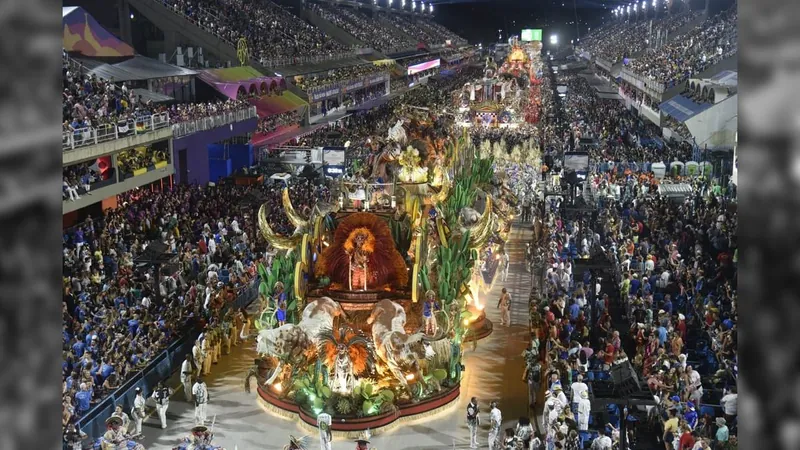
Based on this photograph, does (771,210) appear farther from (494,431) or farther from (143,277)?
(143,277)

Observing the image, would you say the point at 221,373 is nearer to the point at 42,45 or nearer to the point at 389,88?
the point at 42,45

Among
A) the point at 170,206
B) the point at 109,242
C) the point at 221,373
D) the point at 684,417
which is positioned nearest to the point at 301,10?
the point at 170,206

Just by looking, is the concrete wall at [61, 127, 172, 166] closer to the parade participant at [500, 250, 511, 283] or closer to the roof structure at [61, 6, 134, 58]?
the roof structure at [61, 6, 134, 58]

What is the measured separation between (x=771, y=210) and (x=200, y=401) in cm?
1561

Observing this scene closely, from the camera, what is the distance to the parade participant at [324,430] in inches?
583

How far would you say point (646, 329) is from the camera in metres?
19.5

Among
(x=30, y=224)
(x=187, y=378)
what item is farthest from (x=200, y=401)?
(x=30, y=224)

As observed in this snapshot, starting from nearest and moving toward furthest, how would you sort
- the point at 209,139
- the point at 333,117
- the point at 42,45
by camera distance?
1. the point at 42,45
2. the point at 209,139
3. the point at 333,117

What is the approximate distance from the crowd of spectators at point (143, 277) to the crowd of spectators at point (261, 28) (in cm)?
2241

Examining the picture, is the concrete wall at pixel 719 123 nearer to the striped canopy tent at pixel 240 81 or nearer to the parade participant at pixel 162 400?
the striped canopy tent at pixel 240 81

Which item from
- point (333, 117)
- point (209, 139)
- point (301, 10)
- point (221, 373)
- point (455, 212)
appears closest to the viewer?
point (221, 373)

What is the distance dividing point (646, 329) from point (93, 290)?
12.3 metres

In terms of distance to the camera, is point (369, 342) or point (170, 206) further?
point (170, 206)

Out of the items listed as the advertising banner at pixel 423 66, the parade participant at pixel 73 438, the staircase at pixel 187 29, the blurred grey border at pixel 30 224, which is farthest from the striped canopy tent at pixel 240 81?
the advertising banner at pixel 423 66
